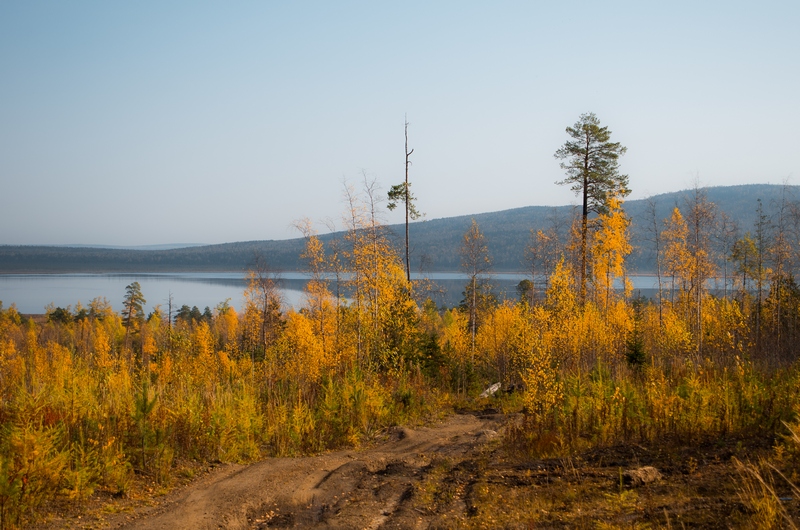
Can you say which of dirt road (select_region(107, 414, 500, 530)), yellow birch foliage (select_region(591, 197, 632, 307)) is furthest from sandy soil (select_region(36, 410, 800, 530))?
yellow birch foliage (select_region(591, 197, 632, 307))

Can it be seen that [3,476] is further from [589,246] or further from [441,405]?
[589,246]

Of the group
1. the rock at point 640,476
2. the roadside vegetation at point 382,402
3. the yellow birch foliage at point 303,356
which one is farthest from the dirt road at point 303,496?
the yellow birch foliage at point 303,356

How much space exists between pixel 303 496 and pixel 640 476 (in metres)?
4.86

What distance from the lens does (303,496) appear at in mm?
8445

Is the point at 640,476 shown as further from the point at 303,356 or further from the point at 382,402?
the point at 303,356

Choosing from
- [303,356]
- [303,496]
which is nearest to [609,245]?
[303,356]

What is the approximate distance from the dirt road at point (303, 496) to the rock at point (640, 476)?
2.89 m

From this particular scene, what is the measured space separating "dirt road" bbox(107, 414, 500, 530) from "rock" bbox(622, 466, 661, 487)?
289 centimetres

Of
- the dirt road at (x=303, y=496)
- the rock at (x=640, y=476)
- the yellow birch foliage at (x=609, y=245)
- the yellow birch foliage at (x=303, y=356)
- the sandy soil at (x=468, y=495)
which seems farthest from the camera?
the yellow birch foliage at (x=609, y=245)

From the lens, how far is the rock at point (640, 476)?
7.52m

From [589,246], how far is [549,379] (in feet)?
61.0

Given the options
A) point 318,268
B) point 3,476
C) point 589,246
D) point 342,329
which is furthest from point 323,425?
point 589,246

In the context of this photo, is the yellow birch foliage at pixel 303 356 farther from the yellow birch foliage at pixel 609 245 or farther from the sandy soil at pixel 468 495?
the yellow birch foliage at pixel 609 245

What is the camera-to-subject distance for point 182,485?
358 inches
